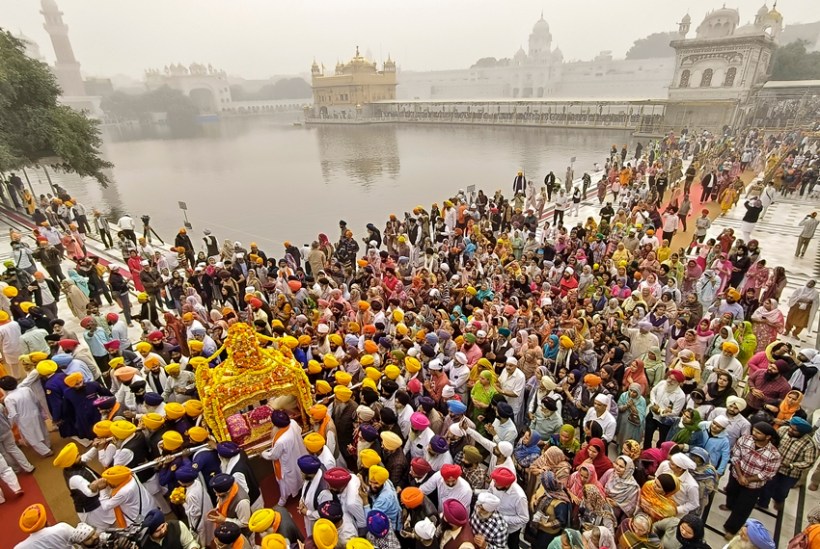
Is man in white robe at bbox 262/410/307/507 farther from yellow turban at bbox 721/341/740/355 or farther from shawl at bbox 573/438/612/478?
yellow turban at bbox 721/341/740/355

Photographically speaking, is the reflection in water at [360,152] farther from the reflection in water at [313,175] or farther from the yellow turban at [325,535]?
the yellow turban at [325,535]

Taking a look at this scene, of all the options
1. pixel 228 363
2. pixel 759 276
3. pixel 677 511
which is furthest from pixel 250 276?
pixel 759 276

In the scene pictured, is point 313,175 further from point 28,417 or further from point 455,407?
point 455,407

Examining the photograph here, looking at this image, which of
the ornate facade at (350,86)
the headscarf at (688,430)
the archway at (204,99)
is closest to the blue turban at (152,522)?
the headscarf at (688,430)

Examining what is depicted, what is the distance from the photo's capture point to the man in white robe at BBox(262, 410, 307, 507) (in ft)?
13.9

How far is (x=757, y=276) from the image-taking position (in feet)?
24.4

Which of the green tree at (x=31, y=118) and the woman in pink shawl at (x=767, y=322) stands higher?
the green tree at (x=31, y=118)

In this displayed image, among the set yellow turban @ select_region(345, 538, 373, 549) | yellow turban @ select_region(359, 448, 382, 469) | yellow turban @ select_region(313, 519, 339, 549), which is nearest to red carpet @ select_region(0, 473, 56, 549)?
yellow turban @ select_region(313, 519, 339, 549)

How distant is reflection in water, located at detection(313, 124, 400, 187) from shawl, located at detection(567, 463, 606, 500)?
22419mm

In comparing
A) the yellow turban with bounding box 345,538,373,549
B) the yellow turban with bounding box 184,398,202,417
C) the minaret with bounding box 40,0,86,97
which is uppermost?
the minaret with bounding box 40,0,86,97

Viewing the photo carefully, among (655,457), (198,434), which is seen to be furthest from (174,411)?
(655,457)

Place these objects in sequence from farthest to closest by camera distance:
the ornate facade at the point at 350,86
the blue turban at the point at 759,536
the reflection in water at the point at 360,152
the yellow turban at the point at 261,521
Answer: the ornate facade at the point at 350,86 → the reflection in water at the point at 360,152 → the yellow turban at the point at 261,521 → the blue turban at the point at 759,536

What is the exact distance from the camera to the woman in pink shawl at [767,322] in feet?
Answer: 20.1

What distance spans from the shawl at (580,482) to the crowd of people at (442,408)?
2cm
